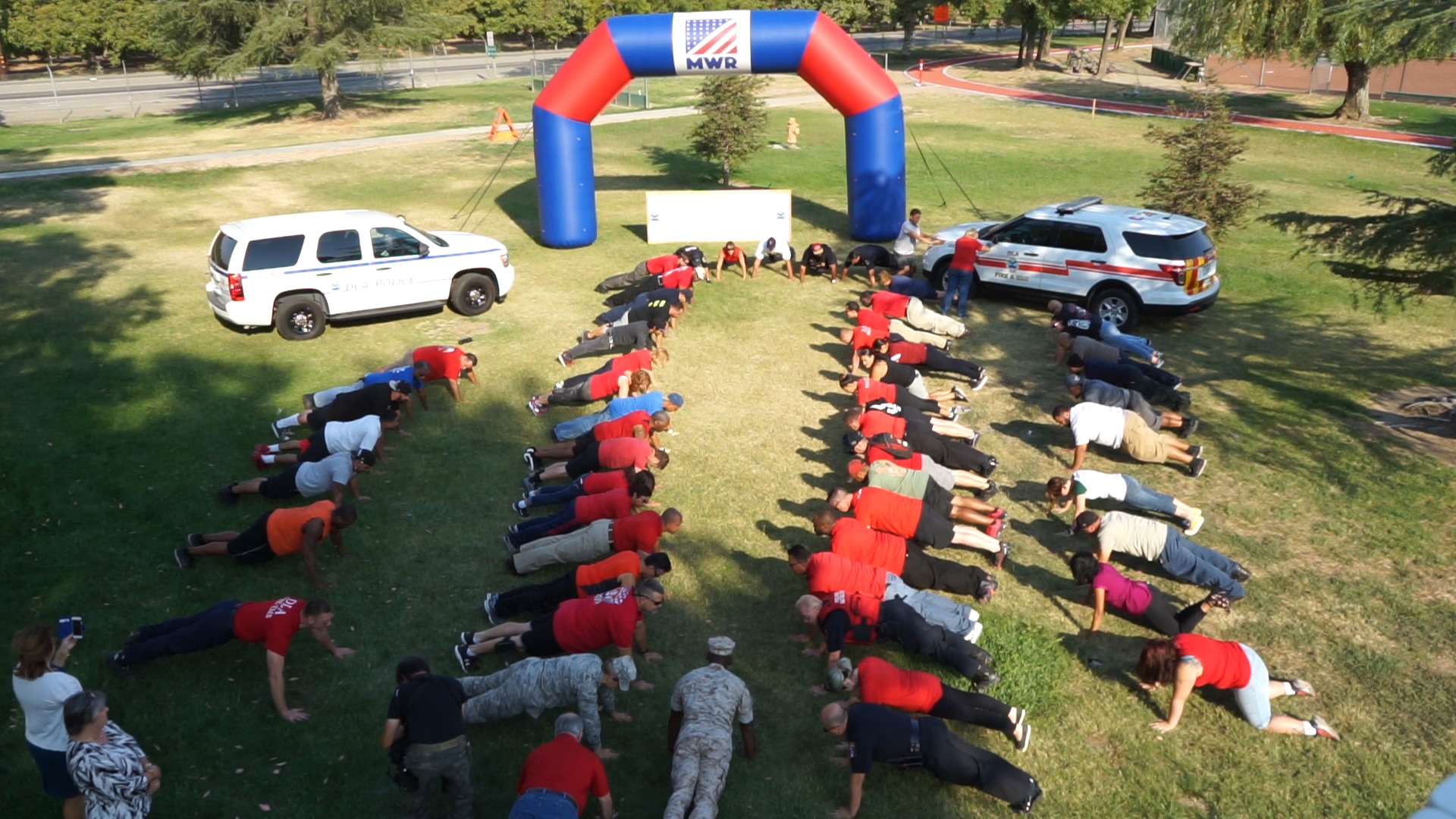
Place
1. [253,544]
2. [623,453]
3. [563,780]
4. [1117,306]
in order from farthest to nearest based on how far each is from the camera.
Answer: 1. [1117,306]
2. [623,453]
3. [253,544]
4. [563,780]

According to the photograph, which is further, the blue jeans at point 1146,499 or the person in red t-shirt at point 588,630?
the blue jeans at point 1146,499

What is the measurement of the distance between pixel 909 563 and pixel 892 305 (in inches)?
278

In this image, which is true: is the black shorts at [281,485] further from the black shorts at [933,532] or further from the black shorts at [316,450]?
the black shorts at [933,532]

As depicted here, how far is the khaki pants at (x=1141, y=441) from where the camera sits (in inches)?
441

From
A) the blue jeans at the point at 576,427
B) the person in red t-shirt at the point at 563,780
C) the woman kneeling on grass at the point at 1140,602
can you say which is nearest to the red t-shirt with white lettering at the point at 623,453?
the blue jeans at the point at 576,427

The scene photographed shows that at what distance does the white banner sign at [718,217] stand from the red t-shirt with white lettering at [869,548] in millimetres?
12414

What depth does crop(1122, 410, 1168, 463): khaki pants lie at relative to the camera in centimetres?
1121

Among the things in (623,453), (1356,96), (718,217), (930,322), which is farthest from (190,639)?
(1356,96)

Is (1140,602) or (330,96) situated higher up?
(330,96)

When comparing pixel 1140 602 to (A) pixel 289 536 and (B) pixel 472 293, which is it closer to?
(A) pixel 289 536

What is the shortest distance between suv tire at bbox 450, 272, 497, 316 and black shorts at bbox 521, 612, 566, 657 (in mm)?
9763

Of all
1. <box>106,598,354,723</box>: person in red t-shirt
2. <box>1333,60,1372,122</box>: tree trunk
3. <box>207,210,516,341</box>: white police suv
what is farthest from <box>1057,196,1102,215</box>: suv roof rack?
<box>1333,60,1372,122</box>: tree trunk

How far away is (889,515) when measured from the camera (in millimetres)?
9445

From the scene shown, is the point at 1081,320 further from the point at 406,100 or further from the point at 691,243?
the point at 406,100
